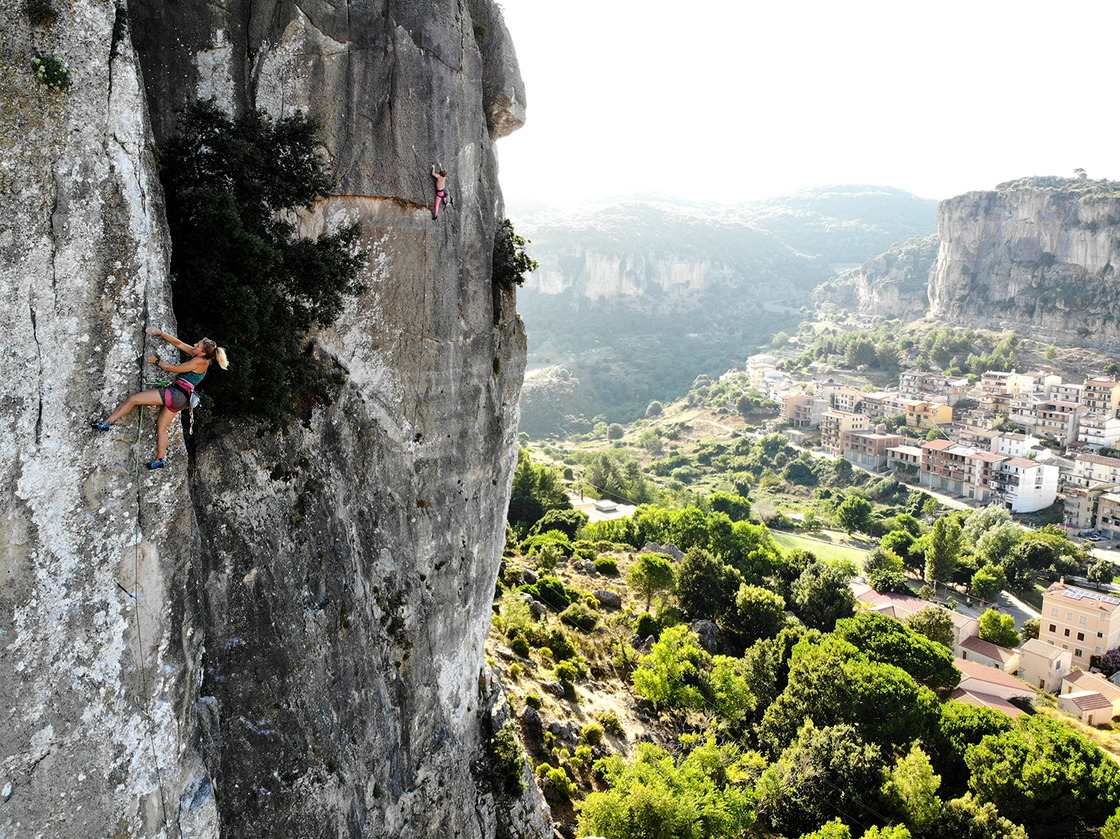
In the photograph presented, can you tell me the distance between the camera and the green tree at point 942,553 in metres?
59.2

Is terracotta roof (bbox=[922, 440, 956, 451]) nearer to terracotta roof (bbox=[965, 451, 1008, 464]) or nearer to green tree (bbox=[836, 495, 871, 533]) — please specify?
terracotta roof (bbox=[965, 451, 1008, 464])

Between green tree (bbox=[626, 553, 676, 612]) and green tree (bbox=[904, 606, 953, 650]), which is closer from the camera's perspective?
green tree (bbox=[626, 553, 676, 612])

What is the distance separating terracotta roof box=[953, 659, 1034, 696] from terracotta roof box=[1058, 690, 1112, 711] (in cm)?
246

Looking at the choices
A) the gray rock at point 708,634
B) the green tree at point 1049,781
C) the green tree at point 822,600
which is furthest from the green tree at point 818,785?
the green tree at point 822,600

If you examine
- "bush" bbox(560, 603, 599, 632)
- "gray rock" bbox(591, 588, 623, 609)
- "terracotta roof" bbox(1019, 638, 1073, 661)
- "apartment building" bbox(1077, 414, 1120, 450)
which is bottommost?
"terracotta roof" bbox(1019, 638, 1073, 661)

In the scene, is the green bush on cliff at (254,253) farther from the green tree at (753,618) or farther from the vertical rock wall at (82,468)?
the green tree at (753,618)

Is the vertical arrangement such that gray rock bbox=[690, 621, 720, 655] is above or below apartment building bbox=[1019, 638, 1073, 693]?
above

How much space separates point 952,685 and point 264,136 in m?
42.2

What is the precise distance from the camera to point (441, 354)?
15844mm

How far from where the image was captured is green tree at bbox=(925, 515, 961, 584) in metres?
59.2

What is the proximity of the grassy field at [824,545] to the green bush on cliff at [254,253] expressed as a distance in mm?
62798

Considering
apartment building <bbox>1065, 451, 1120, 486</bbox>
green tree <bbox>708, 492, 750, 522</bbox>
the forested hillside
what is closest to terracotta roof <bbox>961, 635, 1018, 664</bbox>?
the forested hillside

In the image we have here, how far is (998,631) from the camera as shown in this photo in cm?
4738

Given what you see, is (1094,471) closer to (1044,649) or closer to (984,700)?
(1044,649)
